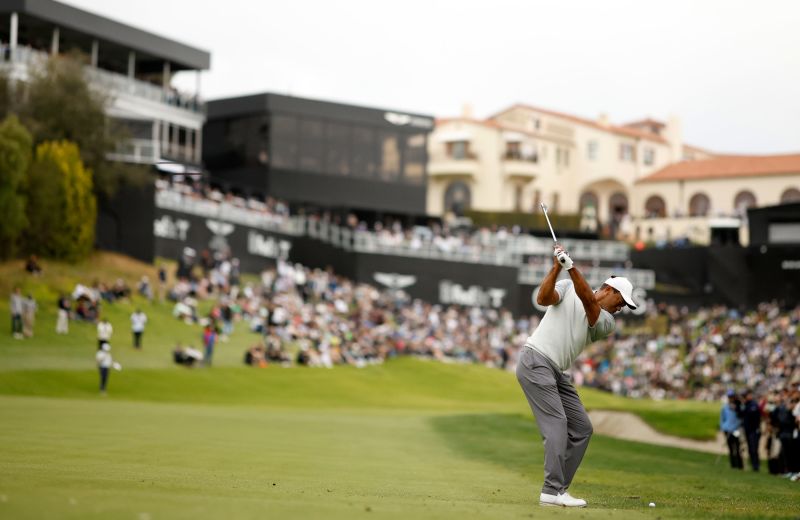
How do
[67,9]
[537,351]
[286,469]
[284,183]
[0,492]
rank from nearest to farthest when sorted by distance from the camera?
1. [0,492]
2. [537,351]
3. [286,469]
4. [67,9]
5. [284,183]

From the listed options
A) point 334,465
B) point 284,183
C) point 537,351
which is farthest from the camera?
point 284,183

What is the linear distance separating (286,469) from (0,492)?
213 inches

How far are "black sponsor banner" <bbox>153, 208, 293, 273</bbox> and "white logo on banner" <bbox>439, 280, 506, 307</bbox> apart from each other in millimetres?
9024

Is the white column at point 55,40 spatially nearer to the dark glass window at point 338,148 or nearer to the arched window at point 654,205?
the dark glass window at point 338,148

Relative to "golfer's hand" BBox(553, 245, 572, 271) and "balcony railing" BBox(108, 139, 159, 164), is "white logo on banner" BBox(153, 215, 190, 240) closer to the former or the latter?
"balcony railing" BBox(108, 139, 159, 164)

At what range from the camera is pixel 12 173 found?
38.9 metres

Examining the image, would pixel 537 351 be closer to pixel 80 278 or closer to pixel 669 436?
pixel 669 436

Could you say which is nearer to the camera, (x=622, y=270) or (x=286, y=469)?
(x=286, y=469)

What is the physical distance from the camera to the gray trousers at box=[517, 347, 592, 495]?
30.9 ft

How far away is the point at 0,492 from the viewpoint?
723 centimetres

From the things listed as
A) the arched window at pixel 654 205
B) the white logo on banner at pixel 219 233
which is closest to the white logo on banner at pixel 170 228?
the white logo on banner at pixel 219 233

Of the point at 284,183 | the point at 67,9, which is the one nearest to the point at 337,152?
the point at 284,183

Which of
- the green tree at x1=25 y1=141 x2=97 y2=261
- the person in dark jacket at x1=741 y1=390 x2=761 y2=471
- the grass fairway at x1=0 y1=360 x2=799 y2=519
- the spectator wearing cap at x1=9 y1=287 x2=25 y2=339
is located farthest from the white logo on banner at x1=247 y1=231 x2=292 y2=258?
the person in dark jacket at x1=741 y1=390 x2=761 y2=471

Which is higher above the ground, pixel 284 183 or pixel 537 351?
pixel 284 183
